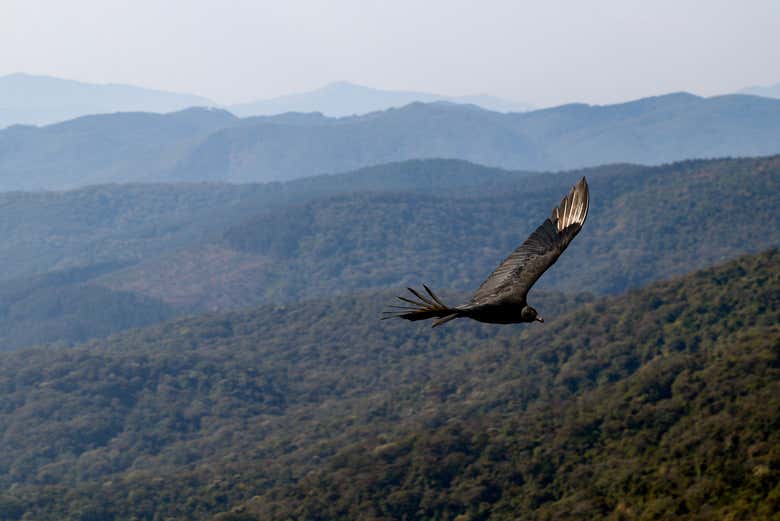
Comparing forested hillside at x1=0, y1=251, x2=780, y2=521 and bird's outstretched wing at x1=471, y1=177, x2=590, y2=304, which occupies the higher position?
bird's outstretched wing at x1=471, y1=177, x2=590, y2=304

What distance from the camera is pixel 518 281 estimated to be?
880 inches

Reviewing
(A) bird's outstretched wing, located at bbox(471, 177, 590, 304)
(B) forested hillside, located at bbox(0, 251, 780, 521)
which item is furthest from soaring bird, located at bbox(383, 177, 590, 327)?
(B) forested hillside, located at bbox(0, 251, 780, 521)

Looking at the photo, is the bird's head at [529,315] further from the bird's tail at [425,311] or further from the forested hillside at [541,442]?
the forested hillside at [541,442]

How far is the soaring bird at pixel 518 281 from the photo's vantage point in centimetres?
1958

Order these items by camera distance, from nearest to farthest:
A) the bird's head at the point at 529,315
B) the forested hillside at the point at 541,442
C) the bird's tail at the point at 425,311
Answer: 1. the bird's tail at the point at 425,311
2. the bird's head at the point at 529,315
3. the forested hillside at the point at 541,442

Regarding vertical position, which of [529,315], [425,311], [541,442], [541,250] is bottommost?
[541,442]

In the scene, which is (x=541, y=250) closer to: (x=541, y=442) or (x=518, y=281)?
(x=518, y=281)

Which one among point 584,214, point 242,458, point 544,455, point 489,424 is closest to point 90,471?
point 242,458

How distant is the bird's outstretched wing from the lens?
2230 centimetres

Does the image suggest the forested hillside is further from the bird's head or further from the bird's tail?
the bird's tail

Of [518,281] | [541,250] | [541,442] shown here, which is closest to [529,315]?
[518,281]

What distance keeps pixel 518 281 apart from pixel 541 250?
1748 mm

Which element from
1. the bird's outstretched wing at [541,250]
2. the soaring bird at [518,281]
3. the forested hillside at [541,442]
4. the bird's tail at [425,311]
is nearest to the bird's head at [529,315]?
the soaring bird at [518,281]

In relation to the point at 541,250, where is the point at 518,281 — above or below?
below
